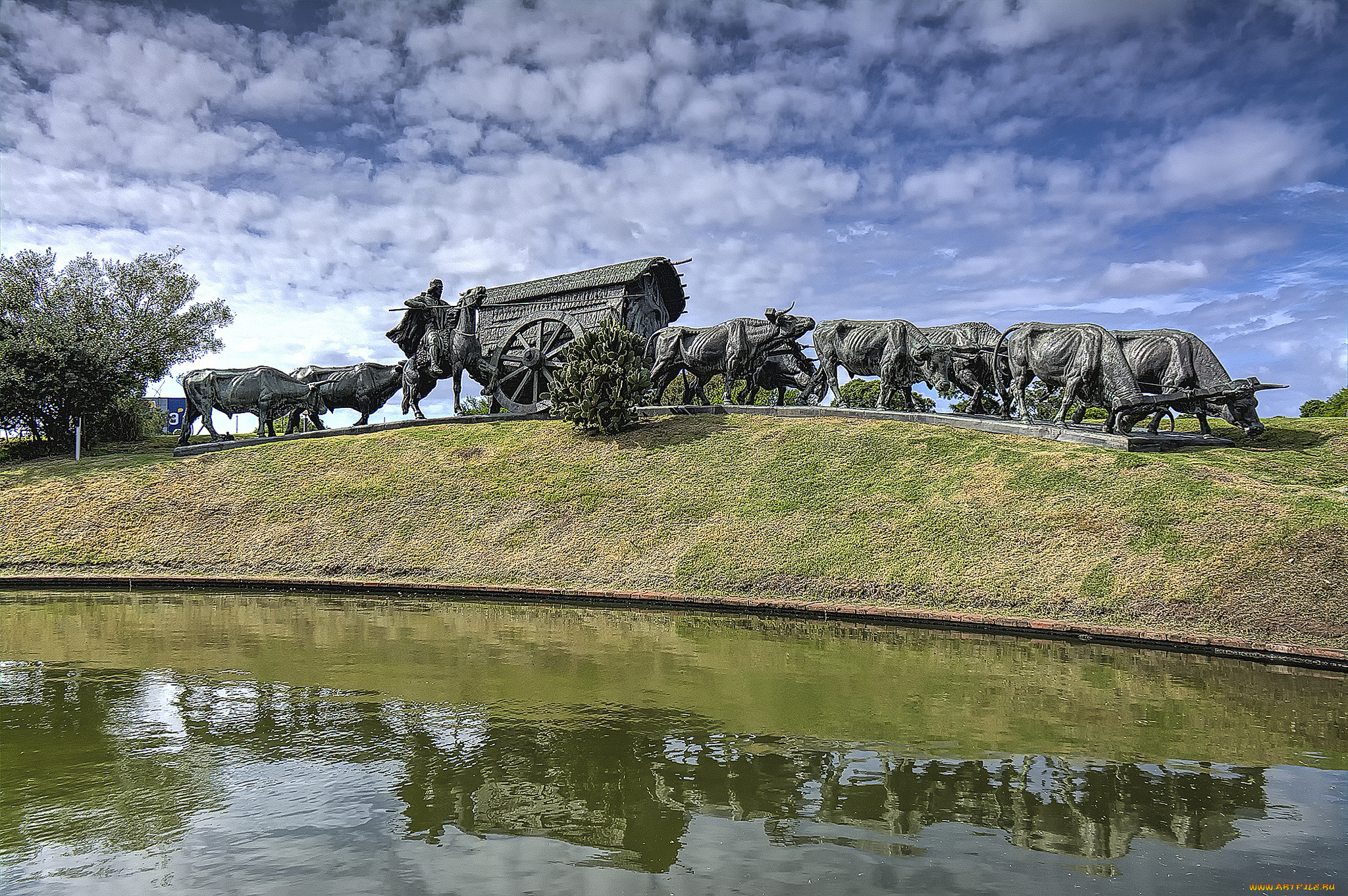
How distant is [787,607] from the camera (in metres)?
12.8

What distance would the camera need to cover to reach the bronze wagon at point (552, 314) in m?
27.6

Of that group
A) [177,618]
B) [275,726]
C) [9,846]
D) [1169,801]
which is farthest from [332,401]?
[1169,801]

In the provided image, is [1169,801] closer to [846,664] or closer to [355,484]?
[846,664]

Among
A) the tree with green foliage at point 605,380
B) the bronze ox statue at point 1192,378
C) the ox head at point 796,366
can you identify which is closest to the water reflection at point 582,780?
the bronze ox statue at point 1192,378

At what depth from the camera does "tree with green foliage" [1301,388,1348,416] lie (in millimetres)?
28453

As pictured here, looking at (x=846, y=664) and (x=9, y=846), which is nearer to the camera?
(x=9, y=846)

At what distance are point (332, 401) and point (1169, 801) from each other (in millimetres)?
26264

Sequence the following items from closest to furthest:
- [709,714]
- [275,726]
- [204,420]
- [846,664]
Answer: [275,726]
[709,714]
[846,664]
[204,420]

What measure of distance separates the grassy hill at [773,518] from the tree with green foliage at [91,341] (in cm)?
382

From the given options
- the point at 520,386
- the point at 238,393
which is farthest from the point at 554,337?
the point at 238,393

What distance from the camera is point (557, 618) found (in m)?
12.0

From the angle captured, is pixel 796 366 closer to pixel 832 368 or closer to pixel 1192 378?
pixel 832 368

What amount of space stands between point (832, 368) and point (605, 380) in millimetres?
6696

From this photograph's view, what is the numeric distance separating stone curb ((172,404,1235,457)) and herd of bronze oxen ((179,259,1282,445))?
→ 46 centimetres
